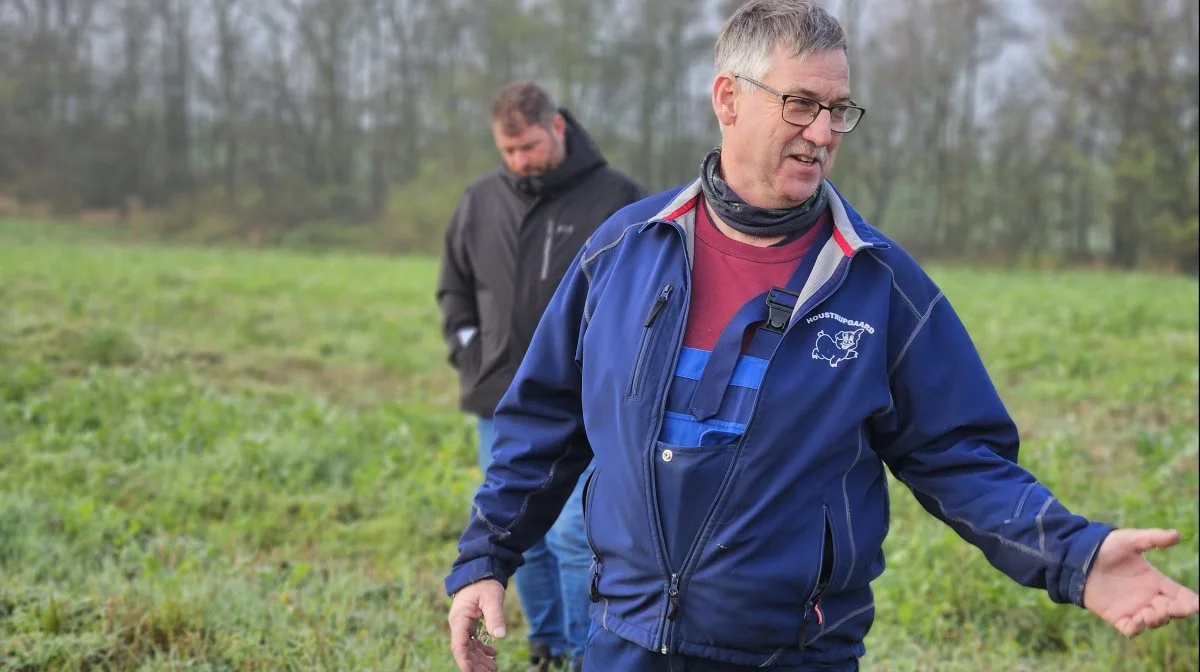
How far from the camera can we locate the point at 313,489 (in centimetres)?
673

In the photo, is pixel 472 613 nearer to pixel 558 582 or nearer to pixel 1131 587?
pixel 1131 587

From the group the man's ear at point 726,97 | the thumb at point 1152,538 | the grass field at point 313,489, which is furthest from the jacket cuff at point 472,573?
the grass field at point 313,489

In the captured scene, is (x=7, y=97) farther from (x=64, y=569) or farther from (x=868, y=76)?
(x=64, y=569)

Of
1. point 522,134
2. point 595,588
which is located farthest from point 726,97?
point 522,134

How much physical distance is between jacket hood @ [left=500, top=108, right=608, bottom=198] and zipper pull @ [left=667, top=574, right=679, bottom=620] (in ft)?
8.52

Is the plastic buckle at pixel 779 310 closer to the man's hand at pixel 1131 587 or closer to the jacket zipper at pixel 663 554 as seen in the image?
the jacket zipper at pixel 663 554

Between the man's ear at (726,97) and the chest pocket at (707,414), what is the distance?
408 mm

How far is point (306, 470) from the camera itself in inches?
272

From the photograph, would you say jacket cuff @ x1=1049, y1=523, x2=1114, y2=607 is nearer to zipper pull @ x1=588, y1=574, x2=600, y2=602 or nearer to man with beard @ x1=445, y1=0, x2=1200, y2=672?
man with beard @ x1=445, y1=0, x2=1200, y2=672

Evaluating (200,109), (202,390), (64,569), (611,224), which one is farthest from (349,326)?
(200,109)

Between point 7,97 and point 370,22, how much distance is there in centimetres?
1407

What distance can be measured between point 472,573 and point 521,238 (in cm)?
229

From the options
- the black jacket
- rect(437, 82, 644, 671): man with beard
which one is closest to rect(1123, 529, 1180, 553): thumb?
rect(437, 82, 644, 671): man with beard

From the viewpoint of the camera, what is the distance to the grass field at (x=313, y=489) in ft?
14.2
